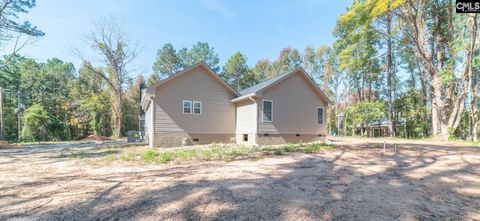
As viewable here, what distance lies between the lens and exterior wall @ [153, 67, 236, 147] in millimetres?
12852

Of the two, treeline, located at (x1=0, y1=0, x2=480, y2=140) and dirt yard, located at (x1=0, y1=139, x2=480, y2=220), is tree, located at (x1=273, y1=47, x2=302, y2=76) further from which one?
dirt yard, located at (x1=0, y1=139, x2=480, y2=220)

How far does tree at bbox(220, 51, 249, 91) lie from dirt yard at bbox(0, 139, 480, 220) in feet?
107

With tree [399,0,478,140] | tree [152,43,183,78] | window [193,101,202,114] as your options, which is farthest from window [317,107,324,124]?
tree [152,43,183,78]

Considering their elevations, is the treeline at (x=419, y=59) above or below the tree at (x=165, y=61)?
below

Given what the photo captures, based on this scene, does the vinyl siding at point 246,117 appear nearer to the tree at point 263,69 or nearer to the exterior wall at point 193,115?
the exterior wall at point 193,115

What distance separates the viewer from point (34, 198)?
156 inches

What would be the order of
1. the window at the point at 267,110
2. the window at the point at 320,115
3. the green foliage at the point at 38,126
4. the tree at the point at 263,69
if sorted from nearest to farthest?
the window at the point at 267,110 < the window at the point at 320,115 < the green foliage at the point at 38,126 < the tree at the point at 263,69

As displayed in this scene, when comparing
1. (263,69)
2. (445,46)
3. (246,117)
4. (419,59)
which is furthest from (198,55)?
(445,46)

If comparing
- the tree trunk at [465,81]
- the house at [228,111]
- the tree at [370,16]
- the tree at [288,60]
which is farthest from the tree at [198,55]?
the tree trunk at [465,81]

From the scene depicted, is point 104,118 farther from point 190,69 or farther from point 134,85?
point 190,69

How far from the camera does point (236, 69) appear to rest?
3819 centimetres

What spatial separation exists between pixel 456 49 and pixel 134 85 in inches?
1296

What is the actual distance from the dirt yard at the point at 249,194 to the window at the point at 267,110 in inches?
297

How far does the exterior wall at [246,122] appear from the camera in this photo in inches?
531
